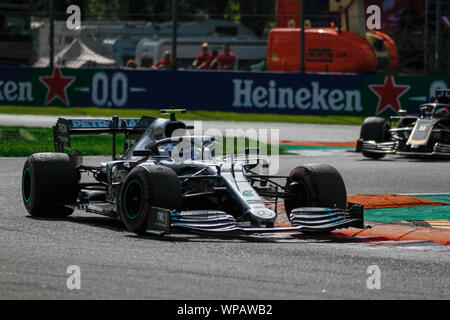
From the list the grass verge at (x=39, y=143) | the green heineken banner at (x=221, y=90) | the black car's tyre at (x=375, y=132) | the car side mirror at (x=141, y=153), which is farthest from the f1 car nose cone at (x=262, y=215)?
the green heineken banner at (x=221, y=90)

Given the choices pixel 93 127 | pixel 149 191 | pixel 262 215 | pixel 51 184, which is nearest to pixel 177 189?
pixel 149 191

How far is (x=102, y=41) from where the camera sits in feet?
117

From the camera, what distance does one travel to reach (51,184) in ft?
33.8

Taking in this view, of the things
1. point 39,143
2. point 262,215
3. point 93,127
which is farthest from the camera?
point 39,143

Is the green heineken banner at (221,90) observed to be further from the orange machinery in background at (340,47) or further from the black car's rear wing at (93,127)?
the black car's rear wing at (93,127)

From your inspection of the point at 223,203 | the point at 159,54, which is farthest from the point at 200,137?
the point at 159,54

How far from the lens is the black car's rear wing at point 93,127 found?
11.1 metres

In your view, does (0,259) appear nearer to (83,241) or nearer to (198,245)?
(83,241)

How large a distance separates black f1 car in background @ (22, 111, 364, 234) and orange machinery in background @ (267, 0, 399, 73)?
16517 millimetres

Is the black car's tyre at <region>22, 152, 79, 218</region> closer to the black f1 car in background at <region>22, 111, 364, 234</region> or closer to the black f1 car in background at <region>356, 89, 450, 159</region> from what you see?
the black f1 car in background at <region>22, 111, 364, 234</region>

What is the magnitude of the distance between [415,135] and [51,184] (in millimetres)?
8383

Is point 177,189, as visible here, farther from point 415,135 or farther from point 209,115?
point 209,115

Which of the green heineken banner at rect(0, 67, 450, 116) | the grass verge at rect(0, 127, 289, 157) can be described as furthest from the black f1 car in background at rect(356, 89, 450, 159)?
the green heineken banner at rect(0, 67, 450, 116)

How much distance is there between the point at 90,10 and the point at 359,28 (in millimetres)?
33629
